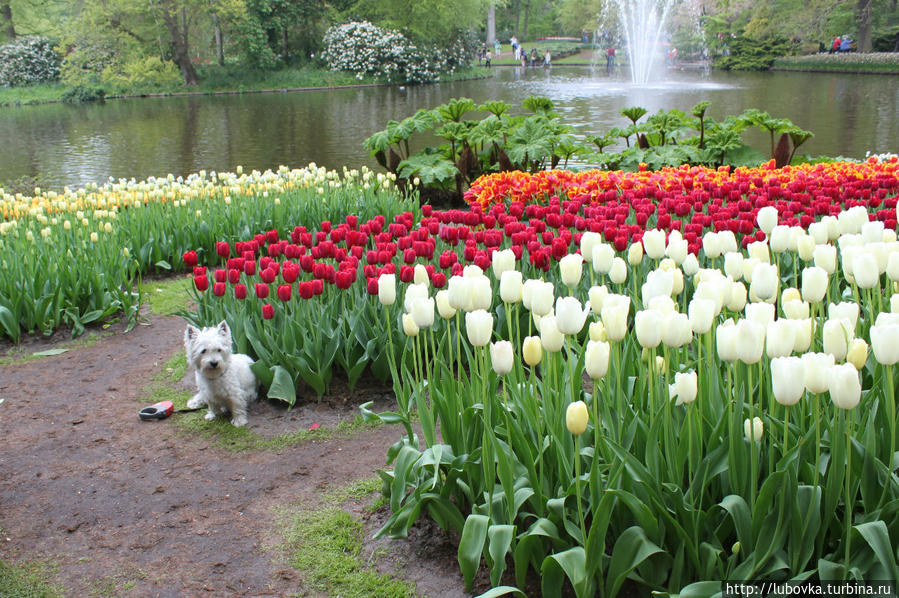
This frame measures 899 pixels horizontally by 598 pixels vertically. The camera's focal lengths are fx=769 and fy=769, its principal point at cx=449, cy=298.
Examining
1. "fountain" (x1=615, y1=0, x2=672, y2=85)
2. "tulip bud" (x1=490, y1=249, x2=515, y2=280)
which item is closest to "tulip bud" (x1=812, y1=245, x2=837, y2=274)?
"tulip bud" (x1=490, y1=249, x2=515, y2=280)

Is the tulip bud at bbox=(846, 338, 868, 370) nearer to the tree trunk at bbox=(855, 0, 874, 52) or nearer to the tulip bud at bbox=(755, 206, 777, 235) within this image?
the tulip bud at bbox=(755, 206, 777, 235)

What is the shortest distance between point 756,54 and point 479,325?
4525 cm

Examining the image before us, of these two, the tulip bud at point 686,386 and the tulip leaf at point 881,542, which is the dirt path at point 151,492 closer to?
the tulip bud at point 686,386

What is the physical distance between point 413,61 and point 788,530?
38749 mm

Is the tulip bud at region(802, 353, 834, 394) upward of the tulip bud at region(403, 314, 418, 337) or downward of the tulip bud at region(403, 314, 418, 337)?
upward

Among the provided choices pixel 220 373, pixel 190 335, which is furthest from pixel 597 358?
pixel 190 335

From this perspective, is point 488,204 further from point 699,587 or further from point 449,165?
point 699,587

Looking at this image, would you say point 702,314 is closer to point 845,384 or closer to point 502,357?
point 845,384

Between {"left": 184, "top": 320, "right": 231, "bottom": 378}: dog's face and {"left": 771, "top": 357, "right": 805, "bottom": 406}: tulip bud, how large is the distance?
282cm

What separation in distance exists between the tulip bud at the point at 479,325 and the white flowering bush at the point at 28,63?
143 feet

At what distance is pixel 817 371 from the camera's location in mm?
1826

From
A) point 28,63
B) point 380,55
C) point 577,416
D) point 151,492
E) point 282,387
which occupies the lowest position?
point 151,492

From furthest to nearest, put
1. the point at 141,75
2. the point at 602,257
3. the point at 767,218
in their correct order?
1. the point at 141,75
2. the point at 767,218
3. the point at 602,257

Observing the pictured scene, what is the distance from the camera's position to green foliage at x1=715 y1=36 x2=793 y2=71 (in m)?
40.9
